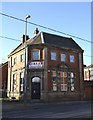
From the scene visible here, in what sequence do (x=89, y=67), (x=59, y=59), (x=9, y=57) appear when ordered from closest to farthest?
(x=59, y=59) < (x=9, y=57) < (x=89, y=67)

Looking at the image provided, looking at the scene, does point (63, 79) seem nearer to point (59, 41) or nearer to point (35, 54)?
point (35, 54)

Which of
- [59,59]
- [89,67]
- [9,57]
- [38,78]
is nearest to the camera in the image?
[38,78]

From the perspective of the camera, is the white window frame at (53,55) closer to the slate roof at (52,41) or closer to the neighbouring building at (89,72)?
the slate roof at (52,41)

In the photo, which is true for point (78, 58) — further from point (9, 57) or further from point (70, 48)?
point (9, 57)

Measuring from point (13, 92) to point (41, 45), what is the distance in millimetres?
9080

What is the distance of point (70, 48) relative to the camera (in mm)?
38250

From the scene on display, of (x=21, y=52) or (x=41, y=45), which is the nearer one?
(x=41, y=45)

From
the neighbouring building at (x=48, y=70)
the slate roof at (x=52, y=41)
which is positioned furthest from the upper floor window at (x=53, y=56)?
the slate roof at (x=52, y=41)

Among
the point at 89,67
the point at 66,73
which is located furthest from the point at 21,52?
the point at 89,67

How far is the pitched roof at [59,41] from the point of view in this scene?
3736cm

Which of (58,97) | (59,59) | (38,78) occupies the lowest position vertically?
(58,97)

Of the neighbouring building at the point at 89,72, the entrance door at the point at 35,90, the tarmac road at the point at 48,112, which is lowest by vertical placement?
the tarmac road at the point at 48,112

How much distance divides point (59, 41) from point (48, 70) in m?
6.45

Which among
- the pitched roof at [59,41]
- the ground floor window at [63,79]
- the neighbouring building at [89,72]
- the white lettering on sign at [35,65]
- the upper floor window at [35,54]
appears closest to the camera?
the white lettering on sign at [35,65]
